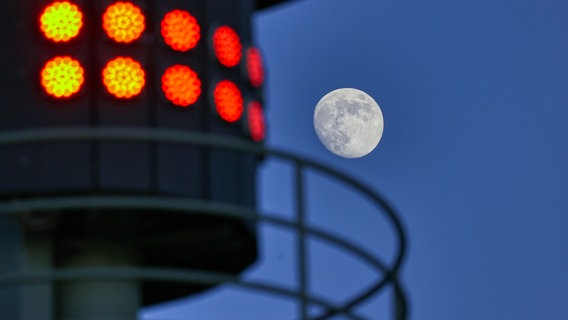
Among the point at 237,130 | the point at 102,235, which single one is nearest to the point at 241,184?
the point at 237,130

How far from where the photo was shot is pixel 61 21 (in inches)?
407

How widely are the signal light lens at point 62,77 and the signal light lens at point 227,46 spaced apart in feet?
3.39

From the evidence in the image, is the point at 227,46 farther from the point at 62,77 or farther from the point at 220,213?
the point at 220,213

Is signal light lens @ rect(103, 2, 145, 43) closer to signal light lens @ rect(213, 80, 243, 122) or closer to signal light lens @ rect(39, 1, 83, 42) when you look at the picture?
signal light lens @ rect(39, 1, 83, 42)

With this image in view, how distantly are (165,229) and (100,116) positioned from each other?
894 millimetres

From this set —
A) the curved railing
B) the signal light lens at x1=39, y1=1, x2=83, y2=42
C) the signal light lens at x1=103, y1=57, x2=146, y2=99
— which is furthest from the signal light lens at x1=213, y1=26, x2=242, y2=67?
the curved railing

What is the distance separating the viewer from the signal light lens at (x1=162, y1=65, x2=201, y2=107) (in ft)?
33.7

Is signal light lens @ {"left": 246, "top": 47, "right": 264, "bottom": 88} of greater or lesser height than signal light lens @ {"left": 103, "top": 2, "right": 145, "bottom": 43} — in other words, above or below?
above

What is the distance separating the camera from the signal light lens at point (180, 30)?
10539mm

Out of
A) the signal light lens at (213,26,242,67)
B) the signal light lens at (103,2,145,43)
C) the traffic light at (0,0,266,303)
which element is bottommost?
the traffic light at (0,0,266,303)

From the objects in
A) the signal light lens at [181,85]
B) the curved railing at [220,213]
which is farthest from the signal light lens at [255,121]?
the curved railing at [220,213]

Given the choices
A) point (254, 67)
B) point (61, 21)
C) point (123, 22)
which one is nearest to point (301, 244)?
point (123, 22)

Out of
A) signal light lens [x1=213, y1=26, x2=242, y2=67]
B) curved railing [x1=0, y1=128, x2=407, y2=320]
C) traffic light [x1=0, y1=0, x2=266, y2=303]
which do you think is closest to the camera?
curved railing [x1=0, y1=128, x2=407, y2=320]

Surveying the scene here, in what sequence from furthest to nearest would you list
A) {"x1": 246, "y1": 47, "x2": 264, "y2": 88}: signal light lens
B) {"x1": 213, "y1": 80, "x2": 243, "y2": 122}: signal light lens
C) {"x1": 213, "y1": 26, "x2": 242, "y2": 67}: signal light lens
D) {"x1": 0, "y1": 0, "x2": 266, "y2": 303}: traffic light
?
{"x1": 246, "y1": 47, "x2": 264, "y2": 88}: signal light lens → {"x1": 213, "y1": 26, "x2": 242, "y2": 67}: signal light lens → {"x1": 213, "y1": 80, "x2": 243, "y2": 122}: signal light lens → {"x1": 0, "y1": 0, "x2": 266, "y2": 303}: traffic light
